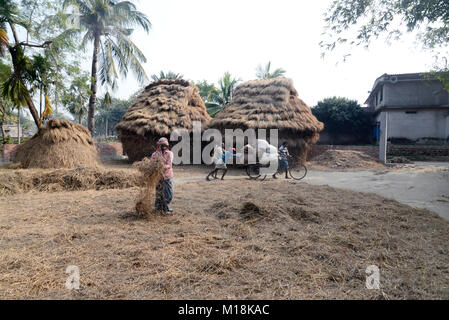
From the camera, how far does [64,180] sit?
25.6 ft

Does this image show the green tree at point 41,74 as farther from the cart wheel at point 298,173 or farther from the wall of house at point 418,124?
the wall of house at point 418,124

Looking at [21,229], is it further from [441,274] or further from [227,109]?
[227,109]

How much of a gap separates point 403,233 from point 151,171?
167 inches

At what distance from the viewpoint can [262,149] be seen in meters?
11.9

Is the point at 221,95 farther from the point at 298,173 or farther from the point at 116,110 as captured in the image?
the point at 116,110

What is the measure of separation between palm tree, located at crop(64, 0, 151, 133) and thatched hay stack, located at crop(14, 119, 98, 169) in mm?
7587

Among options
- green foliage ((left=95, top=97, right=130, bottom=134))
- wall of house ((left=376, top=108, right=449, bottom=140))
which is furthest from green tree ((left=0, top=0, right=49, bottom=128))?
green foliage ((left=95, top=97, right=130, bottom=134))

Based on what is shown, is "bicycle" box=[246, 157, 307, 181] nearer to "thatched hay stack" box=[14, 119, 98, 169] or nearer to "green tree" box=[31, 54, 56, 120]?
"thatched hay stack" box=[14, 119, 98, 169]

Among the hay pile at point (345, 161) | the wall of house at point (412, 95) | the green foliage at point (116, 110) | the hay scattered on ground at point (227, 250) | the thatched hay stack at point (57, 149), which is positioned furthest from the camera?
the green foliage at point (116, 110)

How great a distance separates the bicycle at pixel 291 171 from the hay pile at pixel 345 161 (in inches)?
85.4

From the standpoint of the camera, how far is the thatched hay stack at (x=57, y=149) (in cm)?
933

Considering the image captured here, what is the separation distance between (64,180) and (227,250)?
6620mm

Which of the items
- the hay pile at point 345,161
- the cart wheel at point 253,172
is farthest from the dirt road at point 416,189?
the hay pile at point 345,161
